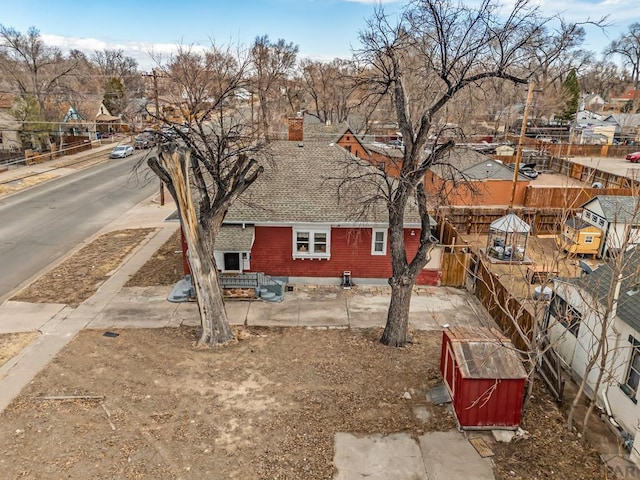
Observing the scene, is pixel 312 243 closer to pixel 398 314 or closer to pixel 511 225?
pixel 398 314

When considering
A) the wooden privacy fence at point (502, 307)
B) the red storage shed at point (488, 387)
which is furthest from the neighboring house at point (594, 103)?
the red storage shed at point (488, 387)

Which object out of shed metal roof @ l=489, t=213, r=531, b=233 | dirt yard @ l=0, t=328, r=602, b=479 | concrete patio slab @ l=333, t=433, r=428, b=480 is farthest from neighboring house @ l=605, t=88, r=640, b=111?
concrete patio slab @ l=333, t=433, r=428, b=480

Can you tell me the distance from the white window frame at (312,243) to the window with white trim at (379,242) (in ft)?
5.87

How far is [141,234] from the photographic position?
83.7 ft

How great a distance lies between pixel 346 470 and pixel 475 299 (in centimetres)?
1054

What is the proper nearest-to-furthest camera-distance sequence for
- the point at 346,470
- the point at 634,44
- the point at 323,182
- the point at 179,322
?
the point at 346,470
the point at 179,322
the point at 323,182
the point at 634,44

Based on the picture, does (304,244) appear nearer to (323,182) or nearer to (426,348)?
(323,182)

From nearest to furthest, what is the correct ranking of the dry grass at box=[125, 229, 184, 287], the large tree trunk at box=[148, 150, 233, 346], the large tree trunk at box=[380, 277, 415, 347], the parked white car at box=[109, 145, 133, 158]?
the large tree trunk at box=[148, 150, 233, 346], the large tree trunk at box=[380, 277, 415, 347], the dry grass at box=[125, 229, 184, 287], the parked white car at box=[109, 145, 133, 158]

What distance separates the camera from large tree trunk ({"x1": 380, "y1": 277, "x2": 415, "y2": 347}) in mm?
13461

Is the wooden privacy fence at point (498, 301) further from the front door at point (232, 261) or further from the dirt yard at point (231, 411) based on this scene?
the front door at point (232, 261)

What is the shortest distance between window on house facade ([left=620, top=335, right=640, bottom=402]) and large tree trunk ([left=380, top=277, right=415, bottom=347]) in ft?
18.1

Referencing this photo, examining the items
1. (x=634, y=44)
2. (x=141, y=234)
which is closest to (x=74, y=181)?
(x=141, y=234)

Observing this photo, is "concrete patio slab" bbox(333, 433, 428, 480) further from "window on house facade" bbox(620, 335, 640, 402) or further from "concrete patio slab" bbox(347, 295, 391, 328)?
"concrete patio slab" bbox(347, 295, 391, 328)

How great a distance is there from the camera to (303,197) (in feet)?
62.1
